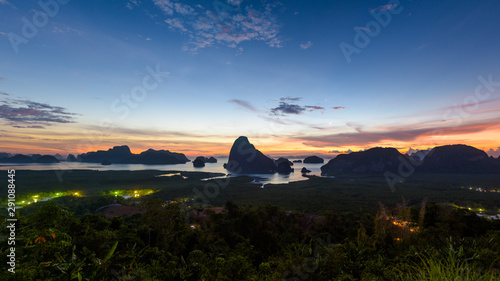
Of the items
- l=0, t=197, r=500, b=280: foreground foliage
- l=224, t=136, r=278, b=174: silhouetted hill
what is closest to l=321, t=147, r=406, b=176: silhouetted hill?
l=224, t=136, r=278, b=174: silhouetted hill

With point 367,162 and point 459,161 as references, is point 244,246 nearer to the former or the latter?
point 367,162

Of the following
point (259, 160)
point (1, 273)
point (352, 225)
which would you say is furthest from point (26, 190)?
point (259, 160)

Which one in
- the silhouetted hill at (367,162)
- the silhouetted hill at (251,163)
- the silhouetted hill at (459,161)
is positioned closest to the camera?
the silhouetted hill at (459,161)

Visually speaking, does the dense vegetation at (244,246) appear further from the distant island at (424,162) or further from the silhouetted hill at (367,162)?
the silhouetted hill at (367,162)

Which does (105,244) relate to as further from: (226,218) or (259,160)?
(259,160)

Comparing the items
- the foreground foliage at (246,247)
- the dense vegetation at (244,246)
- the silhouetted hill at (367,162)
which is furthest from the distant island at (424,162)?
the foreground foliage at (246,247)

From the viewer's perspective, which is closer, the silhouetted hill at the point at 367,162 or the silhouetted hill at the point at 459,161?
the silhouetted hill at the point at 459,161
